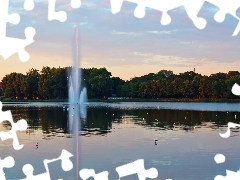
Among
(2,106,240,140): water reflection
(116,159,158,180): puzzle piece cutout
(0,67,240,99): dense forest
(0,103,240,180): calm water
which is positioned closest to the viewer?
(116,159,158,180): puzzle piece cutout

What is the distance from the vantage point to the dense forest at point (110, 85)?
12056 cm

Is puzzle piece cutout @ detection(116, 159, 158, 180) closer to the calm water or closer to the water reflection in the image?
the calm water

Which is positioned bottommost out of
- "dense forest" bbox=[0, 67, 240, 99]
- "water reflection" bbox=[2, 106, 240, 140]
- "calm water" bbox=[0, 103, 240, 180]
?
"calm water" bbox=[0, 103, 240, 180]

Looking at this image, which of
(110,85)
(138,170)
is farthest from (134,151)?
(110,85)

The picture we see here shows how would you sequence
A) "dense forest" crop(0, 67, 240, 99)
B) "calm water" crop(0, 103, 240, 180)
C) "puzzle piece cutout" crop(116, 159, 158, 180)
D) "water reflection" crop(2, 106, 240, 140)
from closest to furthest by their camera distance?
"puzzle piece cutout" crop(116, 159, 158, 180), "calm water" crop(0, 103, 240, 180), "water reflection" crop(2, 106, 240, 140), "dense forest" crop(0, 67, 240, 99)

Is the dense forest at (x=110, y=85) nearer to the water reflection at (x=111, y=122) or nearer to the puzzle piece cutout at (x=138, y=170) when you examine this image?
the water reflection at (x=111, y=122)

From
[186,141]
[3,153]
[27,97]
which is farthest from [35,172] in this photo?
[27,97]

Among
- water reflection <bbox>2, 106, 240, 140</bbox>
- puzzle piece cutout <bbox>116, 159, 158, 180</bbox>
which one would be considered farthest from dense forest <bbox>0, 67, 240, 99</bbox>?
puzzle piece cutout <bbox>116, 159, 158, 180</bbox>

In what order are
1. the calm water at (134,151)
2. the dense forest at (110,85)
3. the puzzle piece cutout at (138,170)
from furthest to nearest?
the dense forest at (110,85)
the calm water at (134,151)
the puzzle piece cutout at (138,170)

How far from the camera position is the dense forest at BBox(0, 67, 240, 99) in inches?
4747

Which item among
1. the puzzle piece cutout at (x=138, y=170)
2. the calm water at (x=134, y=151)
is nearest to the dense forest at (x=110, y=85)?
the calm water at (x=134, y=151)

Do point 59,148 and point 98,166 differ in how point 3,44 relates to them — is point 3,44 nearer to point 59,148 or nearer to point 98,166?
point 98,166

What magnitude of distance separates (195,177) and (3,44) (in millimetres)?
10448

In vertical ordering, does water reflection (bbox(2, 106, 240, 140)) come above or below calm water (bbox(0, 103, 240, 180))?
above
